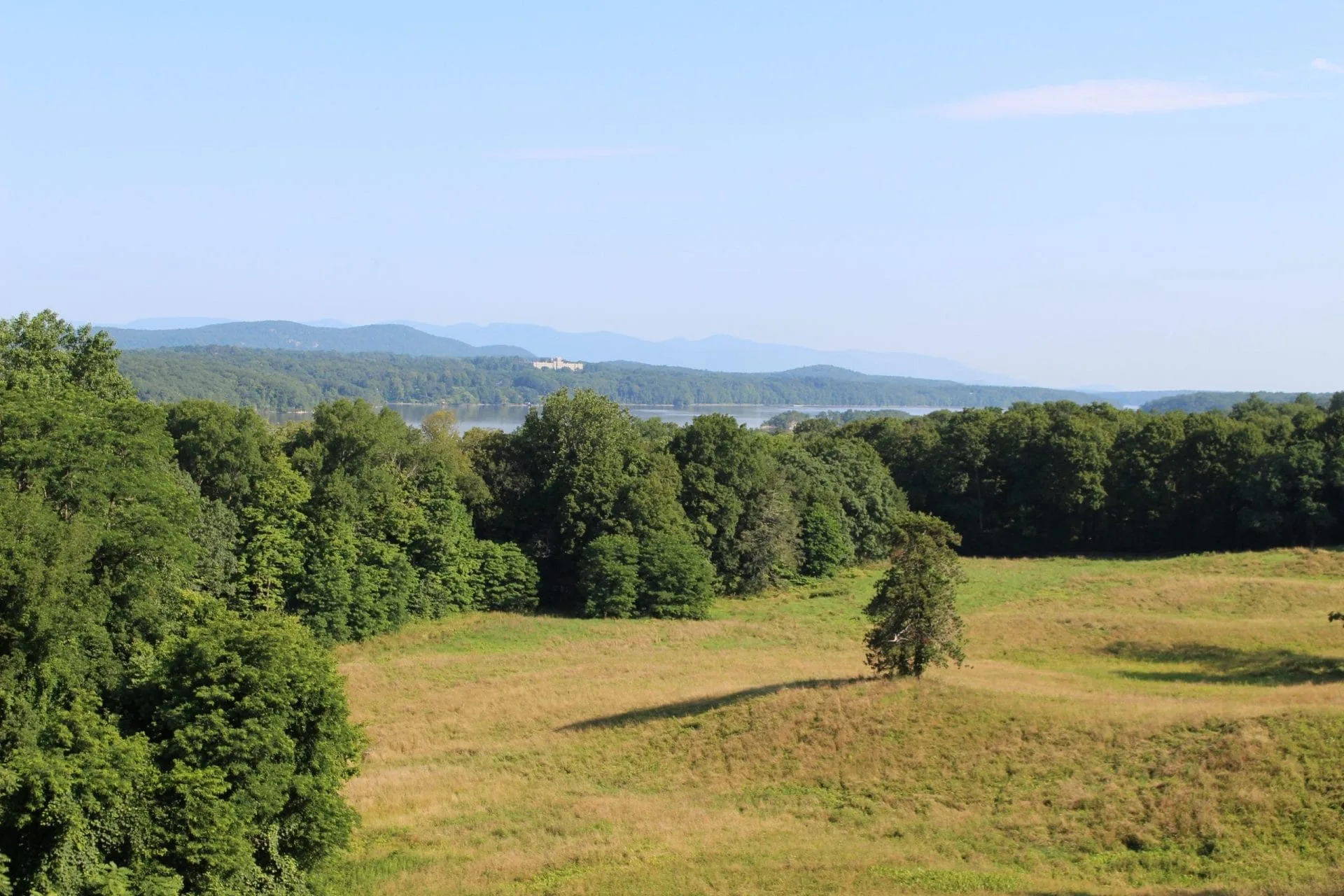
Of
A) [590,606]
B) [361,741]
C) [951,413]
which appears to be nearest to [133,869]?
[361,741]

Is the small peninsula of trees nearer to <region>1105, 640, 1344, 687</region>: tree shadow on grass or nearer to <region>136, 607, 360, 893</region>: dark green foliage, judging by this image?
<region>136, 607, 360, 893</region>: dark green foliage

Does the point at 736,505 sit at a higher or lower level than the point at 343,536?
higher

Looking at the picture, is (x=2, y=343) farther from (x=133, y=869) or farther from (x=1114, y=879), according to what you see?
(x=1114, y=879)

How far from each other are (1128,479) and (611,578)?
121 ft

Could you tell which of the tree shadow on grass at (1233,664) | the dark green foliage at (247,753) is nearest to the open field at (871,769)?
the tree shadow on grass at (1233,664)

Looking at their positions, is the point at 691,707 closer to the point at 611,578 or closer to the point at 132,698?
the point at 132,698

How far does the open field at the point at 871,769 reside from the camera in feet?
65.0

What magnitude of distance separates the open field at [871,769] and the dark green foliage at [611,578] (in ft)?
28.4

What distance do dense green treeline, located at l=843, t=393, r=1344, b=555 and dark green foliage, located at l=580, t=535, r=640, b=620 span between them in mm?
29844

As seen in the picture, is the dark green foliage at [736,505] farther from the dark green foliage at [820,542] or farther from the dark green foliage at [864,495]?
the dark green foliage at [864,495]

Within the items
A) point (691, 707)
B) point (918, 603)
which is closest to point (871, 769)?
point (918, 603)

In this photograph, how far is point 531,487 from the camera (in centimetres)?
5688

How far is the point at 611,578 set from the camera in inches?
2015

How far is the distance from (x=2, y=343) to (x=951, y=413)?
66.3 metres
